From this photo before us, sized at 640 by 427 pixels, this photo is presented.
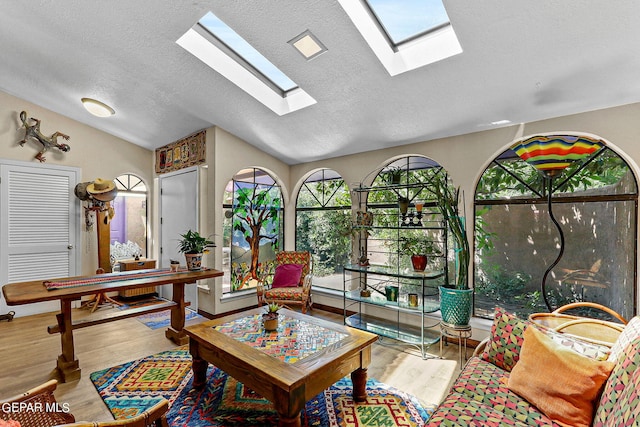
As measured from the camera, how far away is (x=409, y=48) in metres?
2.53

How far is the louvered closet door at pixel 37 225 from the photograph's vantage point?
4188 millimetres

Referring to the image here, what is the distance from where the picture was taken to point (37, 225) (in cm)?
441

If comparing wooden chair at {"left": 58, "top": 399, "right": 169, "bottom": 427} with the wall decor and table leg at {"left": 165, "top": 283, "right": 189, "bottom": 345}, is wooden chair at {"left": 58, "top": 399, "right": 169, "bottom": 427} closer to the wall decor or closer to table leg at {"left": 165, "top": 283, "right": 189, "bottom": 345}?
table leg at {"left": 165, "top": 283, "right": 189, "bottom": 345}

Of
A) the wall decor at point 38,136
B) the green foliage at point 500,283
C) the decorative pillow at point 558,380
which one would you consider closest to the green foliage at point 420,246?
the green foliage at point 500,283

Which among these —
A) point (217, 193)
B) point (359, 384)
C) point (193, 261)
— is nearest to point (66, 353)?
point (193, 261)

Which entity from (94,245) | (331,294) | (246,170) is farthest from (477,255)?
(94,245)

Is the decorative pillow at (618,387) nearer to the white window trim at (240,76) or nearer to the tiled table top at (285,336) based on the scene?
the tiled table top at (285,336)

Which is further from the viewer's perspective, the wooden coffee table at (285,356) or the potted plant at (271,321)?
the potted plant at (271,321)

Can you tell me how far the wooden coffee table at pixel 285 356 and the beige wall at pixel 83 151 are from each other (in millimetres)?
3728

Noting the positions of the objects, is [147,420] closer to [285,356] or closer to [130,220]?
[285,356]

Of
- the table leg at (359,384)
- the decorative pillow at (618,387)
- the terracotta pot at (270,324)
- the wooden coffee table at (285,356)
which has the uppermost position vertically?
the decorative pillow at (618,387)

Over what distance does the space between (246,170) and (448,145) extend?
9.45ft

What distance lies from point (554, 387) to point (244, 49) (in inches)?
136

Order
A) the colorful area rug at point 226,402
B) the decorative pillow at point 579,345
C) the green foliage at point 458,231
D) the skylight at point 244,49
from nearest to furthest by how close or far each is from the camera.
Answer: the decorative pillow at point 579,345, the colorful area rug at point 226,402, the skylight at point 244,49, the green foliage at point 458,231
